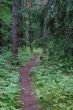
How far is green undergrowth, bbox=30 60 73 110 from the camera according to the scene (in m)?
10.3

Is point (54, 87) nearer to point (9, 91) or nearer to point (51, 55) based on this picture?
point (9, 91)

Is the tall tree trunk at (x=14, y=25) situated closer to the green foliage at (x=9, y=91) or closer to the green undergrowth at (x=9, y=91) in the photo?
the green undergrowth at (x=9, y=91)

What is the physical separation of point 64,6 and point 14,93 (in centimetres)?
453

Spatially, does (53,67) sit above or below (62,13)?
below

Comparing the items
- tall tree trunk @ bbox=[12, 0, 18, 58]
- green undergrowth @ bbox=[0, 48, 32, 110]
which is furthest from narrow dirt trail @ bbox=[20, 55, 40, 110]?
tall tree trunk @ bbox=[12, 0, 18, 58]

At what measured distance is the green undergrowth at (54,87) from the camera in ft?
33.7

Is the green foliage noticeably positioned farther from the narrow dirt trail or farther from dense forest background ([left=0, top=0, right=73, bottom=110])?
the narrow dirt trail

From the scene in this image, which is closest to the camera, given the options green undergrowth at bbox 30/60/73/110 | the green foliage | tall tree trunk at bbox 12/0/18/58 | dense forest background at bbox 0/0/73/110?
dense forest background at bbox 0/0/73/110

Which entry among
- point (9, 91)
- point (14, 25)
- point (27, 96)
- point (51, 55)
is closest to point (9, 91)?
point (9, 91)

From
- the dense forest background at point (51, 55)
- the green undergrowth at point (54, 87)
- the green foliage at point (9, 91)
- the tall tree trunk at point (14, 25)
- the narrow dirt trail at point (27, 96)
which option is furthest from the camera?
the tall tree trunk at point (14, 25)

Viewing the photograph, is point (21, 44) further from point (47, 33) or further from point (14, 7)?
point (47, 33)

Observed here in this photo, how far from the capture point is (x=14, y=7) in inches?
789

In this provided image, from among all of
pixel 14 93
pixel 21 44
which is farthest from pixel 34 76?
pixel 21 44

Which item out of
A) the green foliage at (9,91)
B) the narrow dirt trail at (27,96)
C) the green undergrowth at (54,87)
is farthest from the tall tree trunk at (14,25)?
the narrow dirt trail at (27,96)
